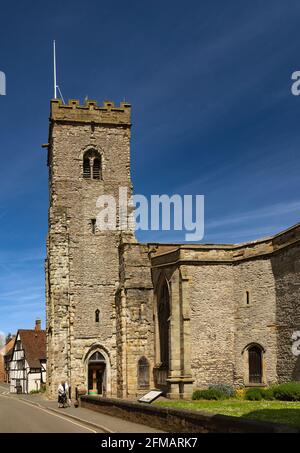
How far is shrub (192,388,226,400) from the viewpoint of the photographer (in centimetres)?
2841

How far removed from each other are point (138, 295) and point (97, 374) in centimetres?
606

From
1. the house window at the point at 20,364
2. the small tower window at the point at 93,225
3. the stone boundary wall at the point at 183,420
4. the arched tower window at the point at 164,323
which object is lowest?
the house window at the point at 20,364

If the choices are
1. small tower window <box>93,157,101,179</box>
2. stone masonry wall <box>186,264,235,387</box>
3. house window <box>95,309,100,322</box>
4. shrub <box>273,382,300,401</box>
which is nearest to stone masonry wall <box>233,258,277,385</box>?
stone masonry wall <box>186,264,235,387</box>

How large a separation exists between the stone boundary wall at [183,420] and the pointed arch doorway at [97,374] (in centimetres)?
1425

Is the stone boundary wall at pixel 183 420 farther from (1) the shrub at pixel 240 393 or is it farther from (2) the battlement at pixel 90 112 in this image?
(2) the battlement at pixel 90 112

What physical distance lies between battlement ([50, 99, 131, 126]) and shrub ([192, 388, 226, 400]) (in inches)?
769

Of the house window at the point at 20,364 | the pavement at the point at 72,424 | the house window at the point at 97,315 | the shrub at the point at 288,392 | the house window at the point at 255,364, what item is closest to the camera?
the pavement at the point at 72,424

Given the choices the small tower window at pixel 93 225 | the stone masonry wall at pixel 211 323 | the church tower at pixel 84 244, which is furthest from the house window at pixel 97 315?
the stone masonry wall at pixel 211 323

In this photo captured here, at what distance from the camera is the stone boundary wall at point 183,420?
1165cm

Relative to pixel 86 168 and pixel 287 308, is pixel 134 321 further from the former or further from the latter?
pixel 287 308

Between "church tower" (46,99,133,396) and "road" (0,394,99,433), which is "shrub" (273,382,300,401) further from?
"church tower" (46,99,133,396)

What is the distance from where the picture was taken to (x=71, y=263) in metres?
38.5

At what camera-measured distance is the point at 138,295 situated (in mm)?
36375
